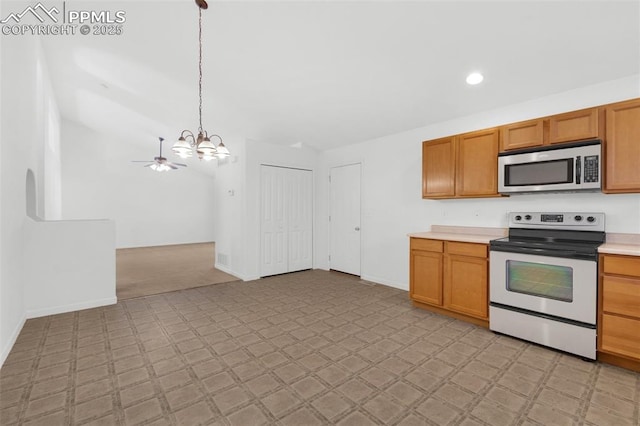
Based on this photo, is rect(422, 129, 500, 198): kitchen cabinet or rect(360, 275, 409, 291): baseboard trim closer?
rect(422, 129, 500, 198): kitchen cabinet

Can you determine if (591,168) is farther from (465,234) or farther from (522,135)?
(465,234)

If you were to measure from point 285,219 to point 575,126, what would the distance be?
178 inches

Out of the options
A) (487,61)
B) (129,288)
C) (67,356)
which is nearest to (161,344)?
(67,356)

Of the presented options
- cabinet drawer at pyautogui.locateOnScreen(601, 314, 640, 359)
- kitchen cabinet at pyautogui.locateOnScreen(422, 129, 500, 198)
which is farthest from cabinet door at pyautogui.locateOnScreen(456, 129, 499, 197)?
cabinet drawer at pyautogui.locateOnScreen(601, 314, 640, 359)

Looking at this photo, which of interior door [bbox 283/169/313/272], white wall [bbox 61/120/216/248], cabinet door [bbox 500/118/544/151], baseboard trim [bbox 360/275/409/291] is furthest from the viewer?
white wall [bbox 61/120/216/248]

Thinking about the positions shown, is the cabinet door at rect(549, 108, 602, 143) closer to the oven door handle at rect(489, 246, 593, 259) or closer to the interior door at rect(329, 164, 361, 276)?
the oven door handle at rect(489, 246, 593, 259)

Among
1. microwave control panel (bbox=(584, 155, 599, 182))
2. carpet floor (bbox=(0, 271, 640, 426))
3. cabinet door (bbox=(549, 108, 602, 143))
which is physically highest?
cabinet door (bbox=(549, 108, 602, 143))

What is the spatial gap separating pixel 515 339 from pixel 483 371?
2.90ft

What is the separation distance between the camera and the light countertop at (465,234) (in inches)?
132

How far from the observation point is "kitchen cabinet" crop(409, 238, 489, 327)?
317 cm

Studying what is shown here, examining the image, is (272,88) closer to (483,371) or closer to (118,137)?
(483,371)

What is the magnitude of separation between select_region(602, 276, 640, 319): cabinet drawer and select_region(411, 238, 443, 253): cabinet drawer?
4.84 ft

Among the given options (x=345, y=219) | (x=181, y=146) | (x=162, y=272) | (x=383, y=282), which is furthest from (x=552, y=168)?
(x=162, y=272)

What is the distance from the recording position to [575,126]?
9.17 ft
